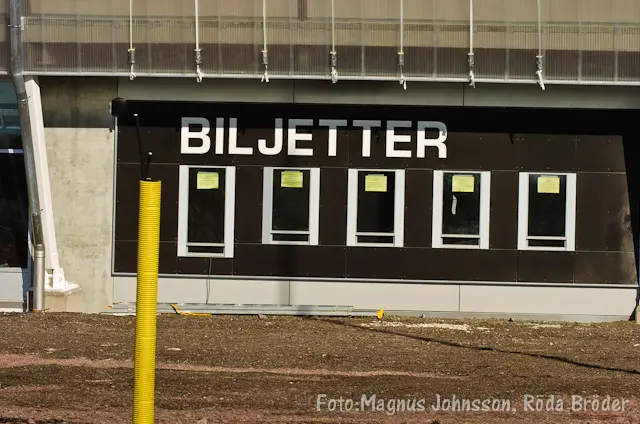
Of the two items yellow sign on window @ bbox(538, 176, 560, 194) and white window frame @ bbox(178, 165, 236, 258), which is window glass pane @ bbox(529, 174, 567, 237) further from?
white window frame @ bbox(178, 165, 236, 258)

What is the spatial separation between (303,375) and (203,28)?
771 cm

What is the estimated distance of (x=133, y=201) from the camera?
19406 millimetres

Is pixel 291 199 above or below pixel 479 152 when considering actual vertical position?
below

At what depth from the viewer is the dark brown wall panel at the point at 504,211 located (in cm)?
1920

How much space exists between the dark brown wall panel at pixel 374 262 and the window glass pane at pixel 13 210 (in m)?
5.79

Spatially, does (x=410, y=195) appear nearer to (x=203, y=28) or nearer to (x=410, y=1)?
(x=410, y=1)

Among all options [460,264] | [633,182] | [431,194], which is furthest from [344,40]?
[633,182]

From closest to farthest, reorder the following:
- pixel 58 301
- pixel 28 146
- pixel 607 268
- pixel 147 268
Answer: pixel 147 268 < pixel 28 146 < pixel 58 301 < pixel 607 268

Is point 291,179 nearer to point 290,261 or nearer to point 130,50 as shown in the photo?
point 290,261

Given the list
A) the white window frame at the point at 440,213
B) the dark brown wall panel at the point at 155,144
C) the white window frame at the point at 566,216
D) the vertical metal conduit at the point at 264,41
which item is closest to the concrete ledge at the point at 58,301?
the dark brown wall panel at the point at 155,144

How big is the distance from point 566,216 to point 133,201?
7.64 m

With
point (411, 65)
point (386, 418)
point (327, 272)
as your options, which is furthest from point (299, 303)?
point (386, 418)

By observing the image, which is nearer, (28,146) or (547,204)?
(28,146)

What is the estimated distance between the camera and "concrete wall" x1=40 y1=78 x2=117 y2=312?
63.4 ft
